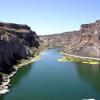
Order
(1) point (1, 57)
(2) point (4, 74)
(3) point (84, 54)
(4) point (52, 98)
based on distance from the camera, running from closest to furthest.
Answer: (4) point (52, 98) < (2) point (4, 74) < (1) point (1, 57) < (3) point (84, 54)

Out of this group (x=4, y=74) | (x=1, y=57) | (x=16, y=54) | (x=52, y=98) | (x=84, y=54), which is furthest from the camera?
(x=84, y=54)

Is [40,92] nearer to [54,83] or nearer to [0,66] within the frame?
[54,83]

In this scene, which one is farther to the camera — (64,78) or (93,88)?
(64,78)

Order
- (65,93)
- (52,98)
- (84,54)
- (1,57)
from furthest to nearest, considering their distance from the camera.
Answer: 1. (84,54)
2. (1,57)
3. (65,93)
4. (52,98)

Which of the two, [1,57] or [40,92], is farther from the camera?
[1,57]

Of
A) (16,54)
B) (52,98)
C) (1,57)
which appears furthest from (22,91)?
(16,54)

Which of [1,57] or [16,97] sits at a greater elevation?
[1,57]

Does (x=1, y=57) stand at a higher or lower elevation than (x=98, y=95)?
higher

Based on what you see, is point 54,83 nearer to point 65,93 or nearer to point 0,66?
point 65,93

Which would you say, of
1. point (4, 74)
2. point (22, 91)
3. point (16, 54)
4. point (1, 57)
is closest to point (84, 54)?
point (16, 54)
